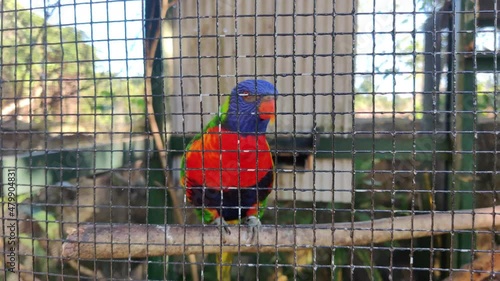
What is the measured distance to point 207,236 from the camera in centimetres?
144

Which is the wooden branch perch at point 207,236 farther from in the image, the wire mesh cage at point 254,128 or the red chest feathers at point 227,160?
the red chest feathers at point 227,160

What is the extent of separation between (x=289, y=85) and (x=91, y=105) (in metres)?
1.11

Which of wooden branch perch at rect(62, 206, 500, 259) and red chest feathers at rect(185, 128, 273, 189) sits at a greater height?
red chest feathers at rect(185, 128, 273, 189)

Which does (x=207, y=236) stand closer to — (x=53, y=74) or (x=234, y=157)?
(x=234, y=157)

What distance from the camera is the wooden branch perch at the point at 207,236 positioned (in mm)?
1156

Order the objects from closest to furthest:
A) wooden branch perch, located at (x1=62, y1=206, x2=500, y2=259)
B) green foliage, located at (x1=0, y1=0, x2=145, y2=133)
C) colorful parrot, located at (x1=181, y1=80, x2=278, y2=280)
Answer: wooden branch perch, located at (x1=62, y1=206, x2=500, y2=259)
green foliage, located at (x1=0, y1=0, x2=145, y2=133)
colorful parrot, located at (x1=181, y1=80, x2=278, y2=280)

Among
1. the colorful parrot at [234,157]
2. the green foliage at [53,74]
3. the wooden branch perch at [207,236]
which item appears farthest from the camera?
the colorful parrot at [234,157]

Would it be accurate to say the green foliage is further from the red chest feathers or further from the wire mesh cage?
the red chest feathers

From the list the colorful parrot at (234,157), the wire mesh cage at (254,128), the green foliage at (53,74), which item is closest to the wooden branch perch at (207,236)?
the wire mesh cage at (254,128)

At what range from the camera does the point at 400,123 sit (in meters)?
2.24

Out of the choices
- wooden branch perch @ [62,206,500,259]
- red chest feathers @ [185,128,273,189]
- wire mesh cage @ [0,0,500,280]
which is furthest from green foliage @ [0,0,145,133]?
wooden branch perch @ [62,206,500,259]

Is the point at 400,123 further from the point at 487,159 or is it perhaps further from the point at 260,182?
the point at 260,182

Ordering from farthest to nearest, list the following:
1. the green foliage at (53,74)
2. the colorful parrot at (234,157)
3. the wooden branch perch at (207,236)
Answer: the colorful parrot at (234,157)
the green foliage at (53,74)
the wooden branch perch at (207,236)

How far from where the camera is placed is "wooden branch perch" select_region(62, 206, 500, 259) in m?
1.16
